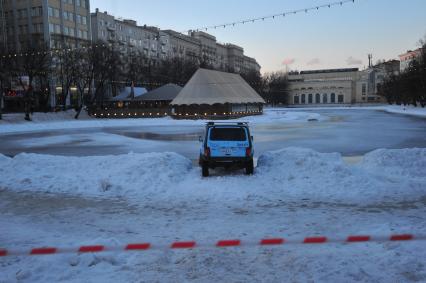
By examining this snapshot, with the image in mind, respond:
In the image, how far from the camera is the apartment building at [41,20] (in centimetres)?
8581

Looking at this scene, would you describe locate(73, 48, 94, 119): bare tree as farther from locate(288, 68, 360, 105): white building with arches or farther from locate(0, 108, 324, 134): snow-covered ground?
locate(288, 68, 360, 105): white building with arches

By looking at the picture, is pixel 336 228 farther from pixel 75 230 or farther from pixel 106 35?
pixel 106 35

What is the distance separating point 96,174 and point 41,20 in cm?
8323

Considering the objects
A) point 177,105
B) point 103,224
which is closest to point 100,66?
point 177,105

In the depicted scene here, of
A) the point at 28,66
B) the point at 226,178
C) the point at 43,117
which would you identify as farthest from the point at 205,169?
the point at 43,117

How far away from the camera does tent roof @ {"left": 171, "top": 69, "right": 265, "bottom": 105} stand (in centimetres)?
5744

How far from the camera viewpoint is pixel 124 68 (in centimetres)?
8425

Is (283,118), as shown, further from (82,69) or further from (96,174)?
(96,174)

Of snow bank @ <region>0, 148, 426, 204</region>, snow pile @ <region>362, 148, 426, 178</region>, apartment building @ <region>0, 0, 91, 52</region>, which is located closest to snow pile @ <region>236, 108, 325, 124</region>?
snow pile @ <region>362, 148, 426, 178</region>

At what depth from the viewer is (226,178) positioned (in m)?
13.3

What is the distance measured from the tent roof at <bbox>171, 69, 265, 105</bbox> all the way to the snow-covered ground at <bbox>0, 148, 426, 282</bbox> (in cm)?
4182

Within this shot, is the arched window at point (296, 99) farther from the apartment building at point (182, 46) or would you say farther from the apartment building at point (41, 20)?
the apartment building at point (41, 20)

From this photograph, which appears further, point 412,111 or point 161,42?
point 161,42

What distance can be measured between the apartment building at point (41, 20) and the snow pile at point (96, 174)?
75.1 meters
